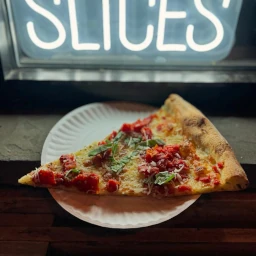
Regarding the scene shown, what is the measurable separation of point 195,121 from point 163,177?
219mm

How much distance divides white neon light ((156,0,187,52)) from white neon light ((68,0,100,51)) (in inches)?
7.3

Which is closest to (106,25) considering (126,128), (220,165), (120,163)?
(126,128)

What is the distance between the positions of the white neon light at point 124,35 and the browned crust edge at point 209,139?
0.57 ft

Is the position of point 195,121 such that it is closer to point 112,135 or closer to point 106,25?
point 112,135

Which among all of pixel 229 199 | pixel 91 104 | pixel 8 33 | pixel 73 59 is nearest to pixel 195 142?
pixel 229 199

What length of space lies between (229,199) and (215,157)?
16 centimetres

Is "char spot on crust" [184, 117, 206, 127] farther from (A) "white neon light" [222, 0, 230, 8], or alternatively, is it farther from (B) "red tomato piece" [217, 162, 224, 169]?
(A) "white neon light" [222, 0, 230, 8]

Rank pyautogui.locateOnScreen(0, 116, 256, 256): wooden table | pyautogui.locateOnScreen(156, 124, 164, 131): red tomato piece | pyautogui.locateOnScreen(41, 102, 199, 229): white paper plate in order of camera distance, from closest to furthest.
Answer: pyautogui.locateOnScreen(41, 102, 199, 229): white paper plate < pyautogui.locateOnScreen(0, 116, 256, 256): wooden table < pyautogui.locateOnScreen(156, 124, 164, 131): red tomato piece

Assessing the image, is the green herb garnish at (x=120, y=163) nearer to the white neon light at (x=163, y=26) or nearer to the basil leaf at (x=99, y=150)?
the basil leaf at (x=99, y=150)

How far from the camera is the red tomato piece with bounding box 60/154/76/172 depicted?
1.04m

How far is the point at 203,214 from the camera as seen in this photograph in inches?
44.3

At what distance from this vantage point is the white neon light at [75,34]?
1.14 m

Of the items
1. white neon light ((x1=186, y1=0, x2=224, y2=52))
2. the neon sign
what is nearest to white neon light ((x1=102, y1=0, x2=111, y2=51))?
the neon sign

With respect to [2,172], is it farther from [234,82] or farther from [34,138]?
[234,82]
